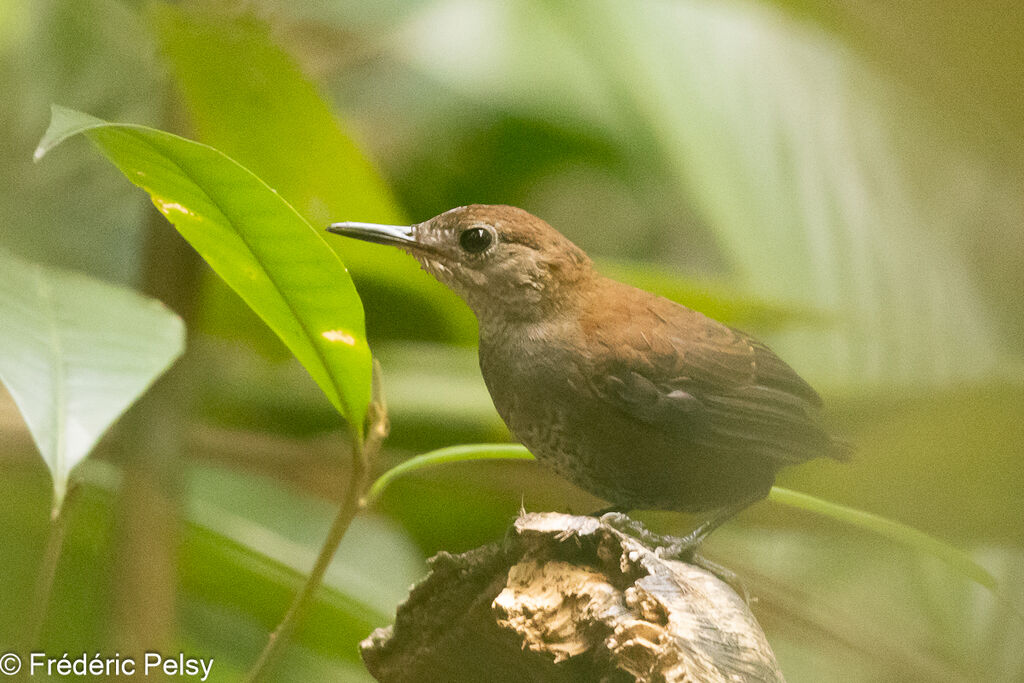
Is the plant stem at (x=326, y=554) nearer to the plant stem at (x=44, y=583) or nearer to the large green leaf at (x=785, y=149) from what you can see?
the plant stem at (x=44, y=583)

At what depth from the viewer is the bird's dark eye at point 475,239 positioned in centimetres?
82

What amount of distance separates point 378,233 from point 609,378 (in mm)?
251

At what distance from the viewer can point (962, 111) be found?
1.15 m

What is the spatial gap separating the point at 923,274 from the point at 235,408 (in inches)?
43.7

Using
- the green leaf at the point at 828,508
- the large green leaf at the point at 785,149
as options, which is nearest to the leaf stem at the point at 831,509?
the green leaf at the point at 828,508

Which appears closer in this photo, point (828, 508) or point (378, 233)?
point (378, 233)

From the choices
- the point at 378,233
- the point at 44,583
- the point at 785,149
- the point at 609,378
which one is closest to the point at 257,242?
the point at 378,233

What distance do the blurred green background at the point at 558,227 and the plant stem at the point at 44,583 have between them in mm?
25

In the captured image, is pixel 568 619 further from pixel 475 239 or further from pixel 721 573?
pixel 475 239

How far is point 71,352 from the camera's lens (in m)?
0.83

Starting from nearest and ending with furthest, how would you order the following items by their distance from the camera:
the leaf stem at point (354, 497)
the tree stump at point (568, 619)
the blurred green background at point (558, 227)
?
the tree stump at point (568, 619), the leaf stem at point (354, 497), the blurred green background at point (558, 227)

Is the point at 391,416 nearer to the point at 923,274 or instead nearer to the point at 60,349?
the point at 60,349

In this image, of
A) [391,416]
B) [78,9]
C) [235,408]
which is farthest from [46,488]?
[78,9]

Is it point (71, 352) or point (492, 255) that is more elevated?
point (492, 255)
